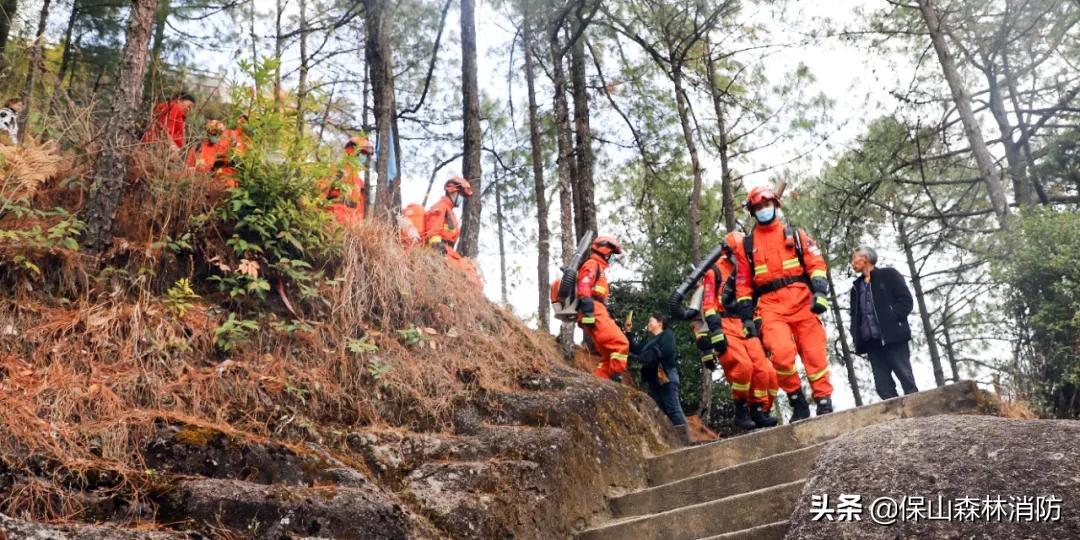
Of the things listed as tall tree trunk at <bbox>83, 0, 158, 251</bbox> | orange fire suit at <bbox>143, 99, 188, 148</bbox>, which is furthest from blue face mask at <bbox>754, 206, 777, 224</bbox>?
tall tree trunk at <bbox>83, 0, 158, 251</bbox>

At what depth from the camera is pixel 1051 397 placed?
10266 mm

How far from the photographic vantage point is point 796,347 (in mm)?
8109

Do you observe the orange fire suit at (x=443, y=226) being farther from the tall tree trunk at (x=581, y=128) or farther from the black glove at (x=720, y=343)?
the black glove at (x=720, y=343)

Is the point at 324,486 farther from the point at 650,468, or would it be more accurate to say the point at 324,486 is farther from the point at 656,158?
the point at 656,158

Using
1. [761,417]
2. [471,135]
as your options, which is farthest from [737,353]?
[471,135]

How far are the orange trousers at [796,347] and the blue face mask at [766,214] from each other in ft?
3.30

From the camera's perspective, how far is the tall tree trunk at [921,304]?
18.2 meters

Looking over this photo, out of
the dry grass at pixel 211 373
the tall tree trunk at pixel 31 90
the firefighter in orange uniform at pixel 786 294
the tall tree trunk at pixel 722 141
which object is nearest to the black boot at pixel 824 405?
the firefighter in orange uniform at pixel 786 294

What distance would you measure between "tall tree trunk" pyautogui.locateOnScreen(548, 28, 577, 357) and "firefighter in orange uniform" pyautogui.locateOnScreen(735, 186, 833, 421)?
11.5 ft

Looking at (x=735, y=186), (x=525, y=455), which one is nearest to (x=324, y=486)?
(x=525, y=455)

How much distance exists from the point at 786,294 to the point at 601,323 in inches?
91.6

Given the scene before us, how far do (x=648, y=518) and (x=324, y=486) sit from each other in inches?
90.5

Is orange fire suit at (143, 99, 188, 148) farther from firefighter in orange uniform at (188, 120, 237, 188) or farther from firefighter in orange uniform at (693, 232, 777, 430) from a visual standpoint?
firefighter in orange uniform at (693, 232, 777, 430)

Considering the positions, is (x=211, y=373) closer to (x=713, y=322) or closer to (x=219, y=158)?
(x=219, y=158)
